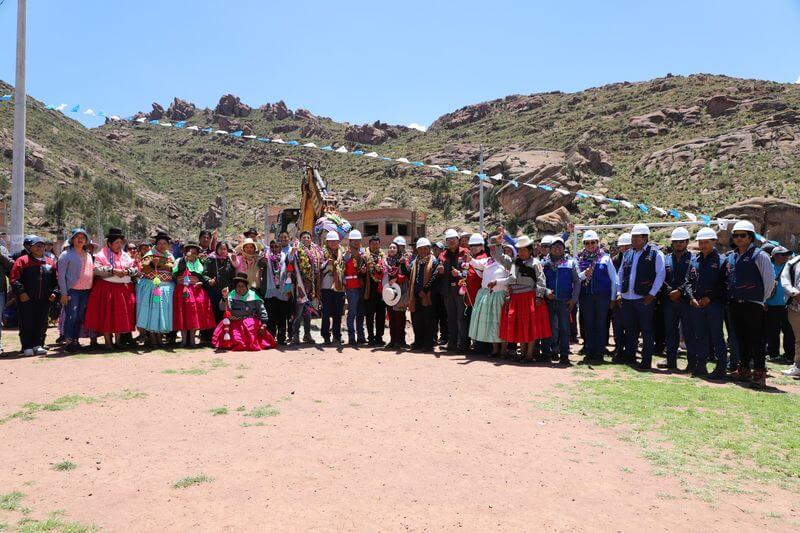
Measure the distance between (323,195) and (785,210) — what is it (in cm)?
3022

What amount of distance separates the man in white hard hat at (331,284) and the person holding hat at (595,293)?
166 inches

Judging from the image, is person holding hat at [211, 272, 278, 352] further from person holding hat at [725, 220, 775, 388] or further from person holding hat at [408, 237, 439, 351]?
person holding hat at [725, 220, 775, 388]

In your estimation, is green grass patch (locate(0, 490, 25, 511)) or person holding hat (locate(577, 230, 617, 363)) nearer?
green grass patch (locate(0, 490, 25, 511))

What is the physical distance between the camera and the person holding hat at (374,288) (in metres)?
10.3

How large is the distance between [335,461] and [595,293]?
5.91 meters

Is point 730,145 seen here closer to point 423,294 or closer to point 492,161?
point 492,161

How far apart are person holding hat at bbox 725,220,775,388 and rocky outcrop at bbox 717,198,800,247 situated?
29660 millimetres

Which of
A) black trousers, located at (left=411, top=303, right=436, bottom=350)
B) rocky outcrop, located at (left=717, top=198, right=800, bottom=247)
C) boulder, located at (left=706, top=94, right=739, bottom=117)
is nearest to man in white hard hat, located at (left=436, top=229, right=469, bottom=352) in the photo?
black trousers, located at (left=411, top=303, right=436, bottom=350)

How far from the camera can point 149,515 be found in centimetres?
338

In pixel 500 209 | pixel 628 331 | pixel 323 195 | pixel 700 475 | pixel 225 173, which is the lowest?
pixel 700 475

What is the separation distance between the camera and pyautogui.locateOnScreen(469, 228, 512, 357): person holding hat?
29.2 feet

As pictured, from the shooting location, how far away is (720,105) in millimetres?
61875

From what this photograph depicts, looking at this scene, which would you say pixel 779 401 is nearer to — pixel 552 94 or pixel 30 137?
Result: pixel 30 137

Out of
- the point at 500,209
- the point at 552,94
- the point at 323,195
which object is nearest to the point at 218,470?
the point at 323,195
